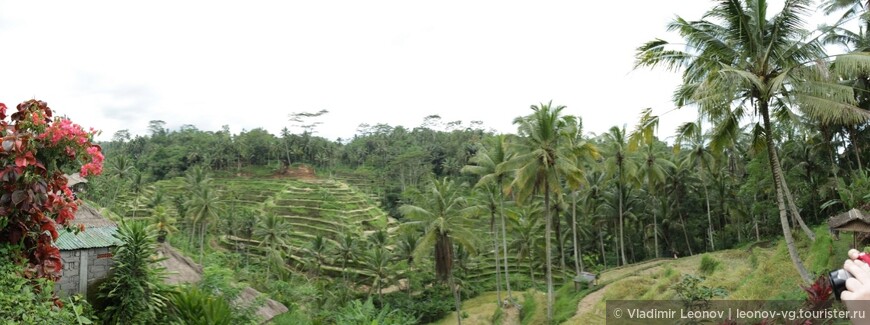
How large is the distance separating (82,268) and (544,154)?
1183cm

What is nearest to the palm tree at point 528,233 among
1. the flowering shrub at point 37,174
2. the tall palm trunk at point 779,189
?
the tall palm trunk at point 779,189

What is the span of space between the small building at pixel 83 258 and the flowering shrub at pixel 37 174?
1145mm

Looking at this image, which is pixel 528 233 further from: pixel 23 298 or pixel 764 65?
pixel 23 298

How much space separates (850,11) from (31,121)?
57.5ft

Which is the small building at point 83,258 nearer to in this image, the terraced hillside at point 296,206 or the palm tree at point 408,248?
the palm tree at point 408,248

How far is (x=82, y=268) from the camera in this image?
4.96 meters

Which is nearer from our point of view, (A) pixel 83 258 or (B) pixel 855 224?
(A) pixel 83 258

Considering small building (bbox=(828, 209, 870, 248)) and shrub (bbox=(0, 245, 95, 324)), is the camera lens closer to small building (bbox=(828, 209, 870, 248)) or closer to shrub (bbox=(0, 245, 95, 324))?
shrub (bbox=(0, 245, 95, 324))

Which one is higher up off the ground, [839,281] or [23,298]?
[839,281]

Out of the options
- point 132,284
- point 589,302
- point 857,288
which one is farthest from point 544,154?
point 857,288

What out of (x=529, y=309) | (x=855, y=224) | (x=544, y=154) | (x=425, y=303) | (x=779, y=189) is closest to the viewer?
(x=855, y=224)

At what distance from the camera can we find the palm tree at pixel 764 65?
7023 mm

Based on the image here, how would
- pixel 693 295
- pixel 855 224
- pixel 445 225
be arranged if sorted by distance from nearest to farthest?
1. pixel 693 295
2. pixel 855 224
3. pixel 445 225

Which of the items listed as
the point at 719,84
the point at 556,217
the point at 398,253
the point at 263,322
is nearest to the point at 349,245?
the point at 398,253
